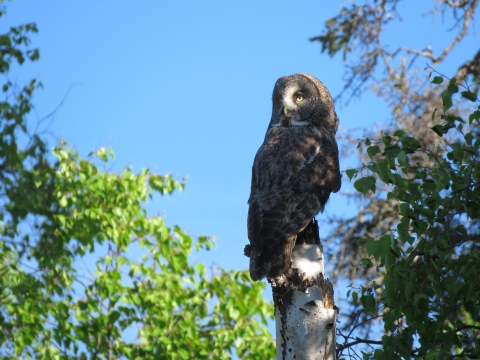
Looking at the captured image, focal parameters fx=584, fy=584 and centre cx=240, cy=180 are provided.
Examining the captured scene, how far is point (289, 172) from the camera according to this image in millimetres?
5164

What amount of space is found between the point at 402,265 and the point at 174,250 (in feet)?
22.3

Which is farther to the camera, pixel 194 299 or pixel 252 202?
pixel 194 299

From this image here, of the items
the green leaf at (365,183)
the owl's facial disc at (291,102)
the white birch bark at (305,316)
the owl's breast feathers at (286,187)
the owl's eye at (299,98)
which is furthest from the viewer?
the owl's eye at (299,98)

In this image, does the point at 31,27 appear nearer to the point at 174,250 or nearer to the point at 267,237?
the point at 174,250

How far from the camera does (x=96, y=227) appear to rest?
10.4m

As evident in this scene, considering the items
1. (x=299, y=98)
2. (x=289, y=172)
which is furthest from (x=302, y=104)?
(x=289, y=172)

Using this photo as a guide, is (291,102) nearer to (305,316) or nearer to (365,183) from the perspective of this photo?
(365,183)

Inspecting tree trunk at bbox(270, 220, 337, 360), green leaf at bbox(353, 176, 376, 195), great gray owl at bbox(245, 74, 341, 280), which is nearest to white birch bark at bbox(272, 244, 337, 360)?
tree trunk at bbox(270, 220, 337, 360)

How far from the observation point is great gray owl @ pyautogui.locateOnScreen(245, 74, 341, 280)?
441 centimetres

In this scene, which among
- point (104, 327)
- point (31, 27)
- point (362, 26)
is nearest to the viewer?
point (104, 327)

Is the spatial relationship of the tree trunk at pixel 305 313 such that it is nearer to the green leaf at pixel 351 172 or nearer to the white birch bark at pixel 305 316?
the white birch bark at pixel 305 316

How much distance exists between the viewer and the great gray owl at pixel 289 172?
441cm

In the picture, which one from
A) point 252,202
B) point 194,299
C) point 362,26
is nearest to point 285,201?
point 252,202

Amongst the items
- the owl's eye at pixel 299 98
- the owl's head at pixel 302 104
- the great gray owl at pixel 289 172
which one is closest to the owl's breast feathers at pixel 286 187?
the great gray owl at pixel 289 172
